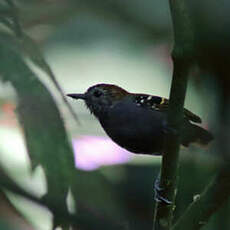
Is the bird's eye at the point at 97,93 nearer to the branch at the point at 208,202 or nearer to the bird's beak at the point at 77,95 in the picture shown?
the bird's beak at the point at 77,95

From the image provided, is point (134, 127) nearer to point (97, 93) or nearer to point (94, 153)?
point (97, 93)

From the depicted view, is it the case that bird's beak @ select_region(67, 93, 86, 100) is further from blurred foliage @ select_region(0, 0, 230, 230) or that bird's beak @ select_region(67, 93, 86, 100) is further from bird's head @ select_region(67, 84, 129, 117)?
blurred foliage @ select_region(0, 0, 230, 230)

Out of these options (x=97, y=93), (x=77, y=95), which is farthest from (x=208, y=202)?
(x=97, y=93)

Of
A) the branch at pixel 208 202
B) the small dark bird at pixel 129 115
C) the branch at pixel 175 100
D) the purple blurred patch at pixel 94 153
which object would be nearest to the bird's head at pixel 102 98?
the small dark bird at pixel 129 115

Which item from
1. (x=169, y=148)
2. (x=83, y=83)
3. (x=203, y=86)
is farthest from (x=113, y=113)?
(x=203, y=86)

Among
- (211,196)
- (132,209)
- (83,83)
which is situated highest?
(211,196)

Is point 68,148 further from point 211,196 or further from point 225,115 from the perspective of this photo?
point 225,115
